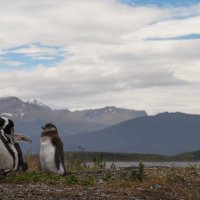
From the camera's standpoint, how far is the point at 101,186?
490 inches

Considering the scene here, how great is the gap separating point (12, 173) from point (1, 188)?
6.11 feet

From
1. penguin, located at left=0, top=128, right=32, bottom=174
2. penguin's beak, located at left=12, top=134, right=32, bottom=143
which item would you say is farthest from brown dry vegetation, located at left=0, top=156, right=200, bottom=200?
penguin's beak, located at left=12, top=134, right=32, bottom=143

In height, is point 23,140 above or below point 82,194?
above

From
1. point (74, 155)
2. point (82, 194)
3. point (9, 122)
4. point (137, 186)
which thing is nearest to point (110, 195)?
point (82, 194)

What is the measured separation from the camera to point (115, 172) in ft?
49.6

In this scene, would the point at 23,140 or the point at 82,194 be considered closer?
the point at 82,194

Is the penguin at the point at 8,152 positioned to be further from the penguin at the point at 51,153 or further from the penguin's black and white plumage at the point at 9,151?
the penguin at the point at 51,153

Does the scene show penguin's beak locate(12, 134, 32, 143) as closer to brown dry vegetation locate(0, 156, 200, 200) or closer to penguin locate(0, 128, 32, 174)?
penguin locate(0, 128, 32, 174)

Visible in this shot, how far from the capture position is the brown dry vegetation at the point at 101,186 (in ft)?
36.3

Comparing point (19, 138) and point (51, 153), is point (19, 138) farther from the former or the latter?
point (51, 153)

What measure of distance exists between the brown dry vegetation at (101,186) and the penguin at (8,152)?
459mm

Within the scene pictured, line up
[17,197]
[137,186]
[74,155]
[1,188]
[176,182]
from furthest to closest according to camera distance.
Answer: [74,155] → [176,182] → [137,186] → [1,188] → [17,197]

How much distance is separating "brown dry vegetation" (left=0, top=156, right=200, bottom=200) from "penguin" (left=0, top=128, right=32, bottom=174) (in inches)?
18.1

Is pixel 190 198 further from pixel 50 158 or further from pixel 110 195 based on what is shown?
pixel 50 158
